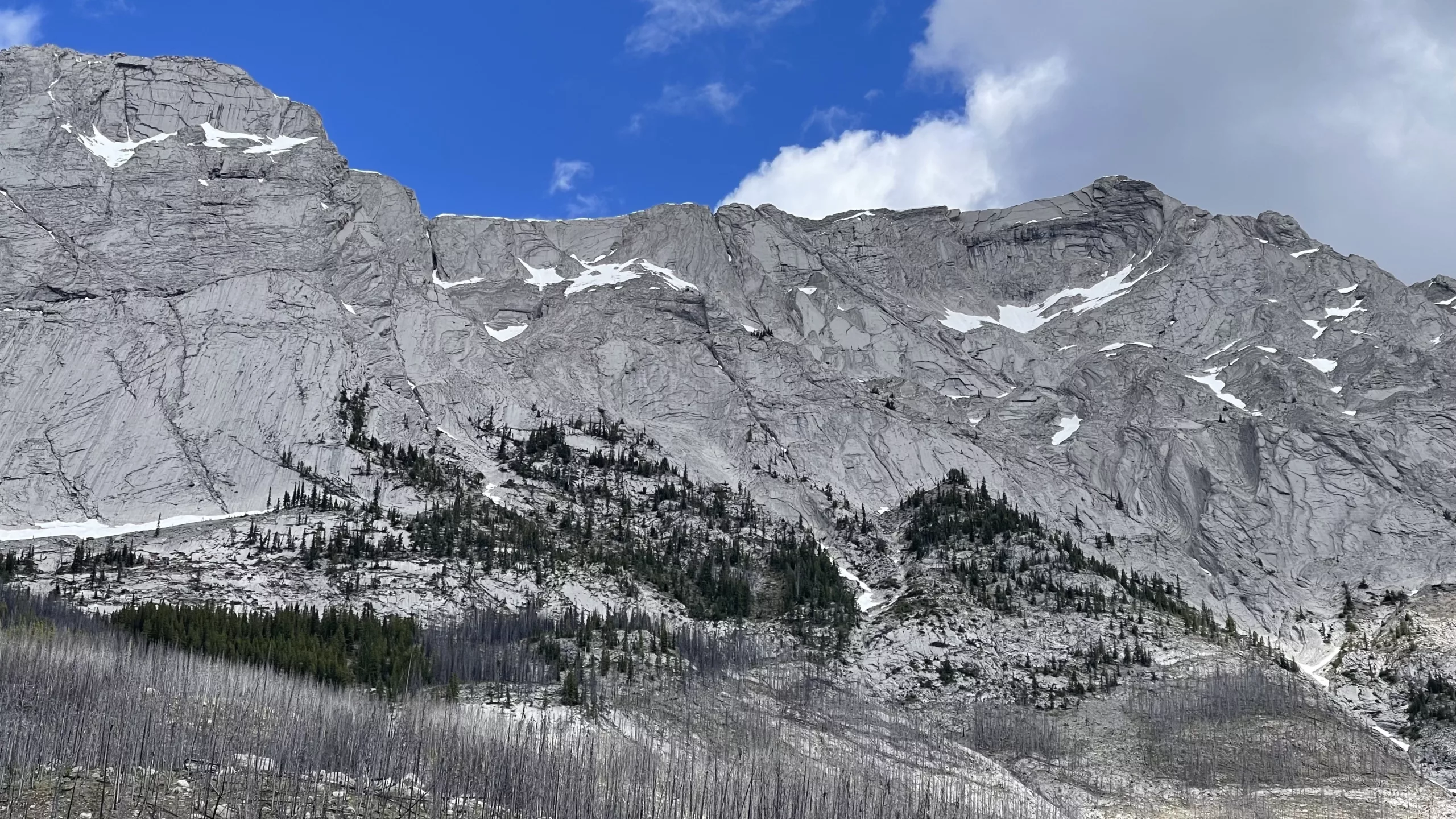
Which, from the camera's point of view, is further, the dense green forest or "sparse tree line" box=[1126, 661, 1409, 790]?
"sparse tree line" box=[1126, 661, 1409, 790]

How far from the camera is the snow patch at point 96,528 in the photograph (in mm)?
131625

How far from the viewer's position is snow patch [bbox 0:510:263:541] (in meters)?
132

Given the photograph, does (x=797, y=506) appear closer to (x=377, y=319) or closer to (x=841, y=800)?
(x=377, y=319)

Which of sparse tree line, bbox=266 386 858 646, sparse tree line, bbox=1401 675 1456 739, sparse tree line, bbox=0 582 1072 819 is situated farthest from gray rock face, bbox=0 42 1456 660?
sparse tree line, bbox=0 582 1072 819

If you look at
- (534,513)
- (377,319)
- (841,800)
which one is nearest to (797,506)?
(534,513)

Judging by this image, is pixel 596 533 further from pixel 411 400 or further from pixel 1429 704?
pixel 1429 704

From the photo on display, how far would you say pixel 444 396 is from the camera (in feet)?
564

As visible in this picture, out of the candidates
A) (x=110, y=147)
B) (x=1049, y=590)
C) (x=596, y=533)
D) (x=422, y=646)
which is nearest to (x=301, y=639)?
(x=422, y=646)

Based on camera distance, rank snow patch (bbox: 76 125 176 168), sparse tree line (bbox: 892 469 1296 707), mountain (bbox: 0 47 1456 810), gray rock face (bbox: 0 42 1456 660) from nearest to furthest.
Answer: sparse tree line (bbox: 892 469 1296 707), mountain (bbox: 0 47 1456 810), gray rock face (bbox: 0 42 1456 660), snow patch (bbox: 76 125 176 168)

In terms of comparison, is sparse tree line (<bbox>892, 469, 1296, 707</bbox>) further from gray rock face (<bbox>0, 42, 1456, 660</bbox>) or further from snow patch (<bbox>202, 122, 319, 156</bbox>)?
snow patch (<bbox>202, 122, 319, 156</bbox>)

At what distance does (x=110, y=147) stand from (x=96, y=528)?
78542 mm

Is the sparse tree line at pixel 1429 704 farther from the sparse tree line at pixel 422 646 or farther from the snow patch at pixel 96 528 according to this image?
the snow patch at pixel 96 528

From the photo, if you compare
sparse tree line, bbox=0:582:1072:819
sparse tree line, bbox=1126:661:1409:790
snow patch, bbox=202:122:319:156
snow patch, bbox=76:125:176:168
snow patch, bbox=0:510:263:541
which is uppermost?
snow patch, bbox=202:122:319:156

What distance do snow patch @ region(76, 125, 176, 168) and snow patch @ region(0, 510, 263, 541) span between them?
231 feet
